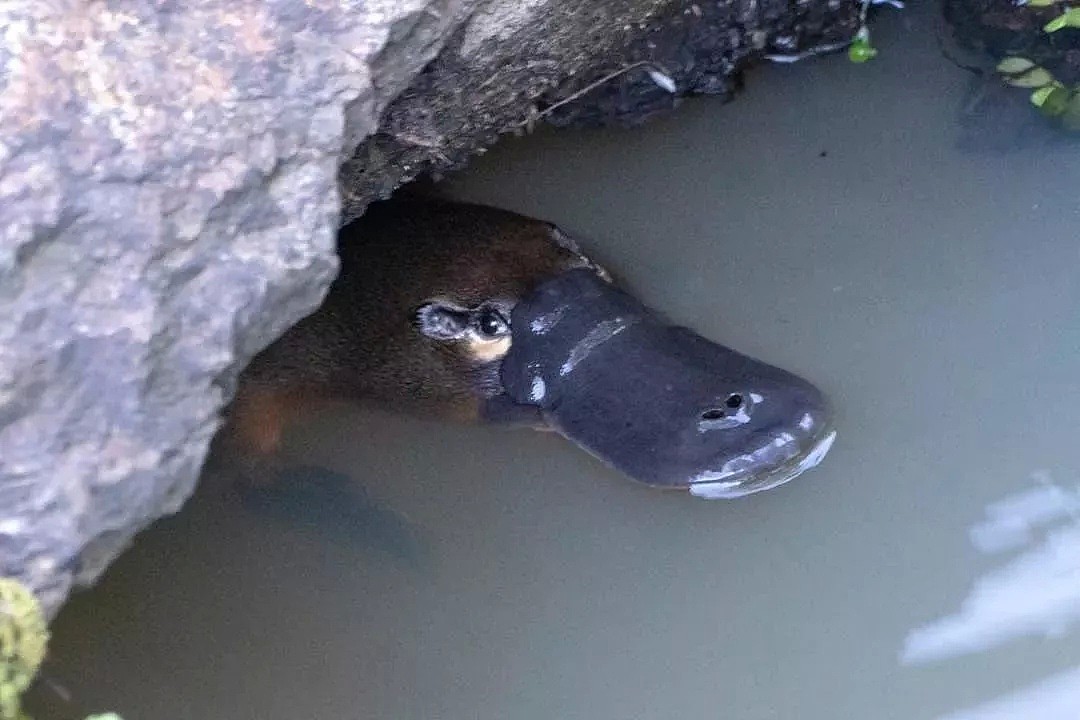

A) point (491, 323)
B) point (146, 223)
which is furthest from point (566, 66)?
point (146, 223)

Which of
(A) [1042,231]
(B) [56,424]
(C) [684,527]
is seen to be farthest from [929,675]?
(B) [56,424]

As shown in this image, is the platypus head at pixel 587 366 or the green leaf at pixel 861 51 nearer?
the platypus head at pixel 587 366

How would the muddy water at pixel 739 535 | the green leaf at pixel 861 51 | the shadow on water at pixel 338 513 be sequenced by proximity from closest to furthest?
the muddy water at pixel 739 535 < the shadow on water at pixel 338 513 < the green leaf at pixel 861 51

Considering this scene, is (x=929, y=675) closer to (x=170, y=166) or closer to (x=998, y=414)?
(x=998, y=414)

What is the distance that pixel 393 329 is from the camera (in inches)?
65.5

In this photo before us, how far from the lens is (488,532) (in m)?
1.48

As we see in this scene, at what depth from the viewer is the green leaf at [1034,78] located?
66.9 inches

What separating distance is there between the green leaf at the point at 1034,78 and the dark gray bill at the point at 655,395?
684 mm

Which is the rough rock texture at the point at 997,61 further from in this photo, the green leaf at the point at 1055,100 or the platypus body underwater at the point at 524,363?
the platypus body underwater at the point at 524,363

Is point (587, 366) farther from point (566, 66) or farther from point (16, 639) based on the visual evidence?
point (16, 639)

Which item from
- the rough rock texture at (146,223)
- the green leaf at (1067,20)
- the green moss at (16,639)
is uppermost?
the rough rock texture at (146,223)

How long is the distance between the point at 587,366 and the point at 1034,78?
845 mm

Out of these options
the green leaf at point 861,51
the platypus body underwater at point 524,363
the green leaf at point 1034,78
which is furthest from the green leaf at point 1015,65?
the platypus body underwater at point 524,363

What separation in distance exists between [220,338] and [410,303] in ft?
2.44
